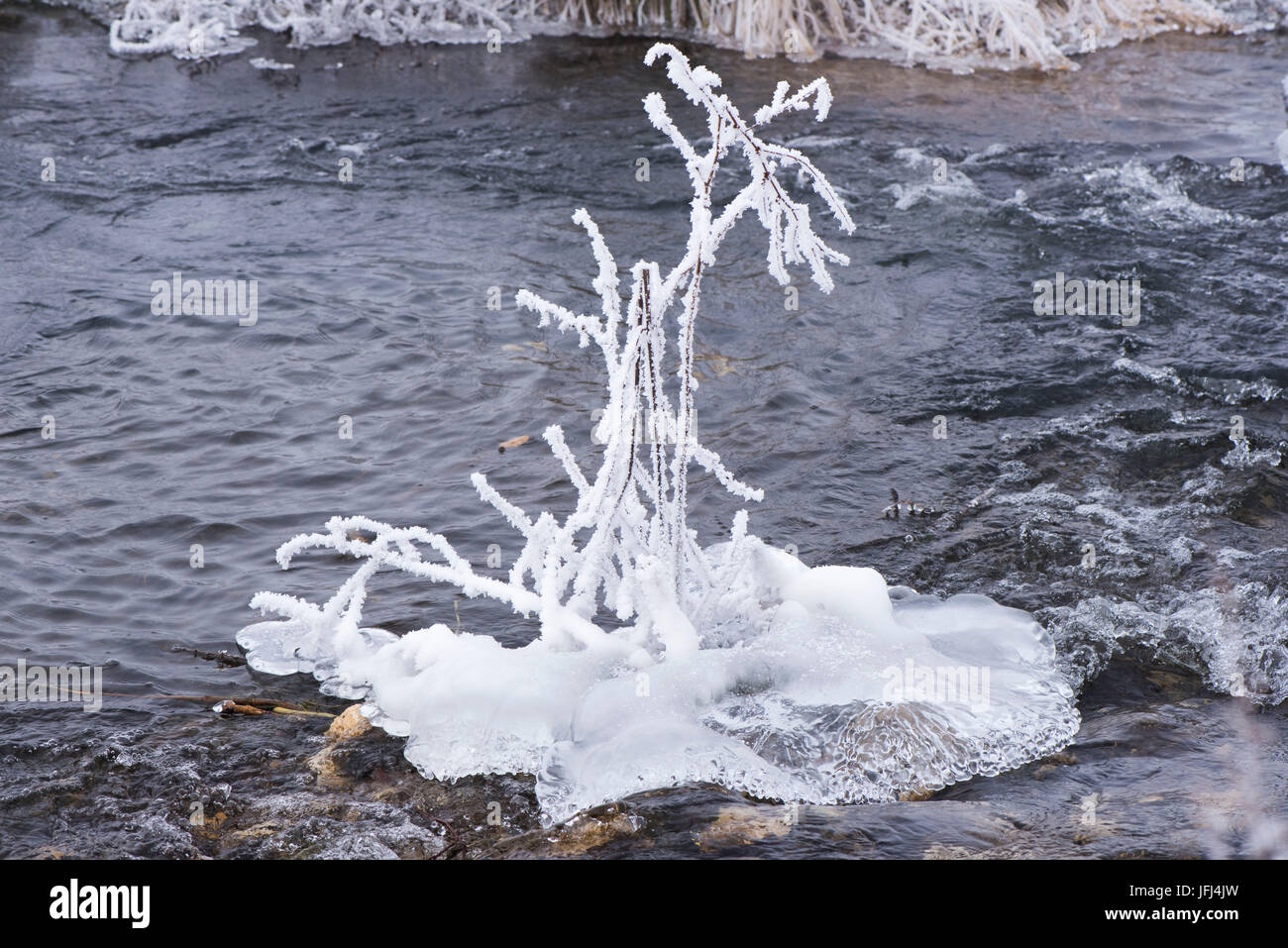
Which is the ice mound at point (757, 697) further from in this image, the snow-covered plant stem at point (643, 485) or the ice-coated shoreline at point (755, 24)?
the ice-coated shoreline at point (755, 24)

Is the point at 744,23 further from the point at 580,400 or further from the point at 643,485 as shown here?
the point at 643,485

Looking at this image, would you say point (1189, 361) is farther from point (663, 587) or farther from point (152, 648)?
point (152, 648)

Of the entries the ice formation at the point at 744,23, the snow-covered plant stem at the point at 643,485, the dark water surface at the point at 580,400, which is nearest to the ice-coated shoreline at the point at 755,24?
the ice formation at the point at 744,23

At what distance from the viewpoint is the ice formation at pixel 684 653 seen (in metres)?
3.50

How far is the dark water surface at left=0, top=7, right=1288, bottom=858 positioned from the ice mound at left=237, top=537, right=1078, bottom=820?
0.50 feet

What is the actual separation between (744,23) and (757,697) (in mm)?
10113

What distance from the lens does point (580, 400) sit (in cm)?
652

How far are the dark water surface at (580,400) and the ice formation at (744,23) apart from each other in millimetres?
719

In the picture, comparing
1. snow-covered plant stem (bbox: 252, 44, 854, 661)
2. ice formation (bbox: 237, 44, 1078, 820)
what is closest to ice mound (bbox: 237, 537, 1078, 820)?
ice formation (bbox: 237, 44, 1078, 820)

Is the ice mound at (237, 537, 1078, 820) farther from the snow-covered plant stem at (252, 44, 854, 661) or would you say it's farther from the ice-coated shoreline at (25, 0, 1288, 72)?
the ice-coated shoreline at (25, 0, 1288, 72)

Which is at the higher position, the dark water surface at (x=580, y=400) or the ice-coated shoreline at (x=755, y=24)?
the ice-coated shoreline at (x=755, y=24)

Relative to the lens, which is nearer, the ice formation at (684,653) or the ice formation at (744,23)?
the ice formation at (684,653)

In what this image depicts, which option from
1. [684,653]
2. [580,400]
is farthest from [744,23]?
[684,653]

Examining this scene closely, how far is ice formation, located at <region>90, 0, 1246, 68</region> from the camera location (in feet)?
40.2
